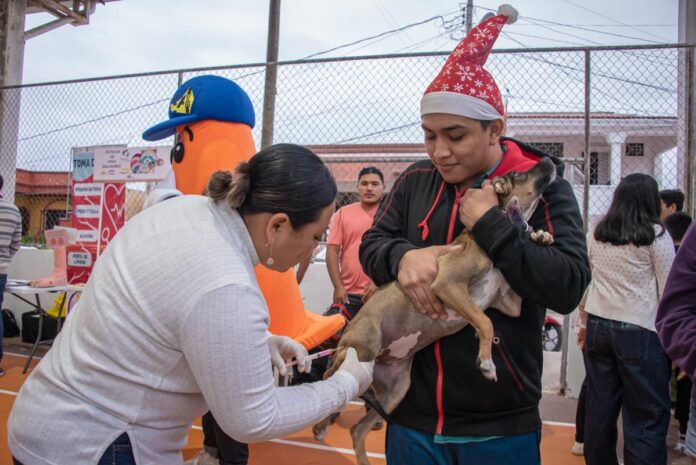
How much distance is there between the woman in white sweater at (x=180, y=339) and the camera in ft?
3.89

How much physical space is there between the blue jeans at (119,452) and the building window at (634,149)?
26.6 feet

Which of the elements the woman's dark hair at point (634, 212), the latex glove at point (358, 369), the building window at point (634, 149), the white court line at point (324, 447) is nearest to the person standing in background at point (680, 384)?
the woman's dark hair at point (634, 212)

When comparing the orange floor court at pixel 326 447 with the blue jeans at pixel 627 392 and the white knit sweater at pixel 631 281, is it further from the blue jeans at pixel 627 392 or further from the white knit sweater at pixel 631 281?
the white knit sweater at pixel 631 281

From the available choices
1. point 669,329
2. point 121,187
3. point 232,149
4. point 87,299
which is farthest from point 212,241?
point 121,187

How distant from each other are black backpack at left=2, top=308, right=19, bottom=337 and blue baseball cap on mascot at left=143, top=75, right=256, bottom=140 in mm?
5358

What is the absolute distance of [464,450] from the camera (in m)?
1.50

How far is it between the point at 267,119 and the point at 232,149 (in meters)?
2.13

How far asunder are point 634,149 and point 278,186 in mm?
8564

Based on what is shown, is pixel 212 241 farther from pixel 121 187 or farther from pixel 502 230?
pixel 121 187

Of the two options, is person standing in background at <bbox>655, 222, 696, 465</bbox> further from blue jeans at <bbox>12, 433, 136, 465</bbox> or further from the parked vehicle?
the parked vehicle

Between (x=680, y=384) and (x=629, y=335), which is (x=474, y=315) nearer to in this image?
(x=629, y=335)

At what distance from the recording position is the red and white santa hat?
1.52 m

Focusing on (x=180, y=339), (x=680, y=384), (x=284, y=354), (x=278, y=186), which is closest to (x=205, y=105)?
(x=284, y=354)

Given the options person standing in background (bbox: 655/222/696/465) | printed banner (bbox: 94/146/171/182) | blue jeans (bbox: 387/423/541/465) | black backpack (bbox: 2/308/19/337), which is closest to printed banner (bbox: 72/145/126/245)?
printed banner (bbox: 94/146/171/182)
